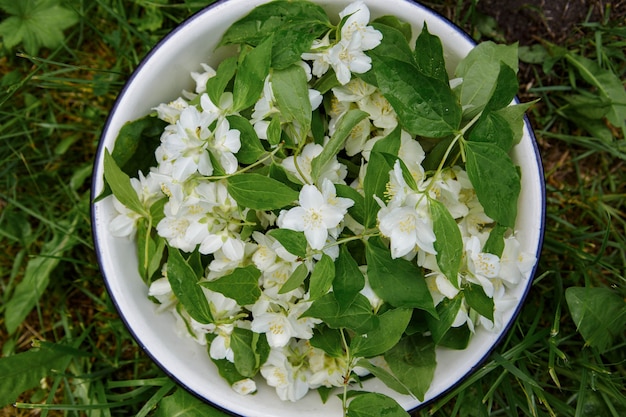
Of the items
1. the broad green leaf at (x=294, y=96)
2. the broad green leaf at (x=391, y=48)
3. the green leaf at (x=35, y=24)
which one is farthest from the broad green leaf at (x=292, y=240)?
the green leaf at (x=35, y=24)

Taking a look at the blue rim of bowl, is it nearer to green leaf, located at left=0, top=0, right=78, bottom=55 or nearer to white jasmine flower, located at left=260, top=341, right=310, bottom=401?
white jasmine flower, located at left=260, top=341, right=310, bottom=401

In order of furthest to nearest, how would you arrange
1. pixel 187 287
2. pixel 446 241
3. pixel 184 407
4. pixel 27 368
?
pixel 27 368
pixel 184 407
pixel 187 287
pixel 446 241

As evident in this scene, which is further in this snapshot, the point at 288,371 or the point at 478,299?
the point at 288,371

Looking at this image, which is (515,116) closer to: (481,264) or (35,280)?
(481,264)

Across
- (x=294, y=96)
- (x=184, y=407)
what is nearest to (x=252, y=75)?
(x=294, y=96)

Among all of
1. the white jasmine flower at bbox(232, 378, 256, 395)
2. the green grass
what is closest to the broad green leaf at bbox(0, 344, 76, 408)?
the green grass
